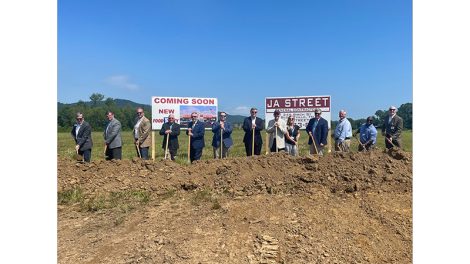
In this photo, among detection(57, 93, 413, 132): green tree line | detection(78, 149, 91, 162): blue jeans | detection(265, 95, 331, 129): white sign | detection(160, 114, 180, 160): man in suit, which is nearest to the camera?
detection(57, 93, 413, 132): green tree line

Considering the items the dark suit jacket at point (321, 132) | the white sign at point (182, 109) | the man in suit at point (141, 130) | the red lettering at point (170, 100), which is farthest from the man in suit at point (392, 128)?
the man in suit at point (141, 130)

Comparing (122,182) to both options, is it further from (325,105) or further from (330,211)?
(325,105)

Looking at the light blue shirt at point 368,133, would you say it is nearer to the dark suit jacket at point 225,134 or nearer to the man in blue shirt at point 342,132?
the man in blue shirt at point 342,132

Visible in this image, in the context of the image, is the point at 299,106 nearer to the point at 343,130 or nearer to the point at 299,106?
the point at 299,106

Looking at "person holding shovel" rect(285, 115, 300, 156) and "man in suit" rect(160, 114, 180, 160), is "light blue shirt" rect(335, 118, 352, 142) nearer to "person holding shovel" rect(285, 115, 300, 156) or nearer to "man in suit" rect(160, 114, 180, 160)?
"person holding shovel" rect(285, 115, 300, 156)

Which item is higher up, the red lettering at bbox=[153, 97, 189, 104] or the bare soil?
the red lettering at bbox=[153, 97, 189, 104]

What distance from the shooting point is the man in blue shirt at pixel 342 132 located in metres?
10.3

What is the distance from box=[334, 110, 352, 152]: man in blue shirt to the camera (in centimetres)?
1030

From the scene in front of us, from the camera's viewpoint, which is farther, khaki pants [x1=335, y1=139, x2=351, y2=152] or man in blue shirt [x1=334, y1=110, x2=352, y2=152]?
khaki pants [x1=335, y1=139, x2=351, y2=152]

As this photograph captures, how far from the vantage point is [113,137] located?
378 inches

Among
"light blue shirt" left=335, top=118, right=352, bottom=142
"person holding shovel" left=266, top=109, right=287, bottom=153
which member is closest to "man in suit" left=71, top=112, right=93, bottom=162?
"person holding shovel" left=266, top=109, right=287, bottom=153

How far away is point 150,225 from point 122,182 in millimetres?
2681

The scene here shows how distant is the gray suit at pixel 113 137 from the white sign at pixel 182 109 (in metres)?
1.90

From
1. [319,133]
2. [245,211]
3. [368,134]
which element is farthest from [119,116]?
[245,211]
